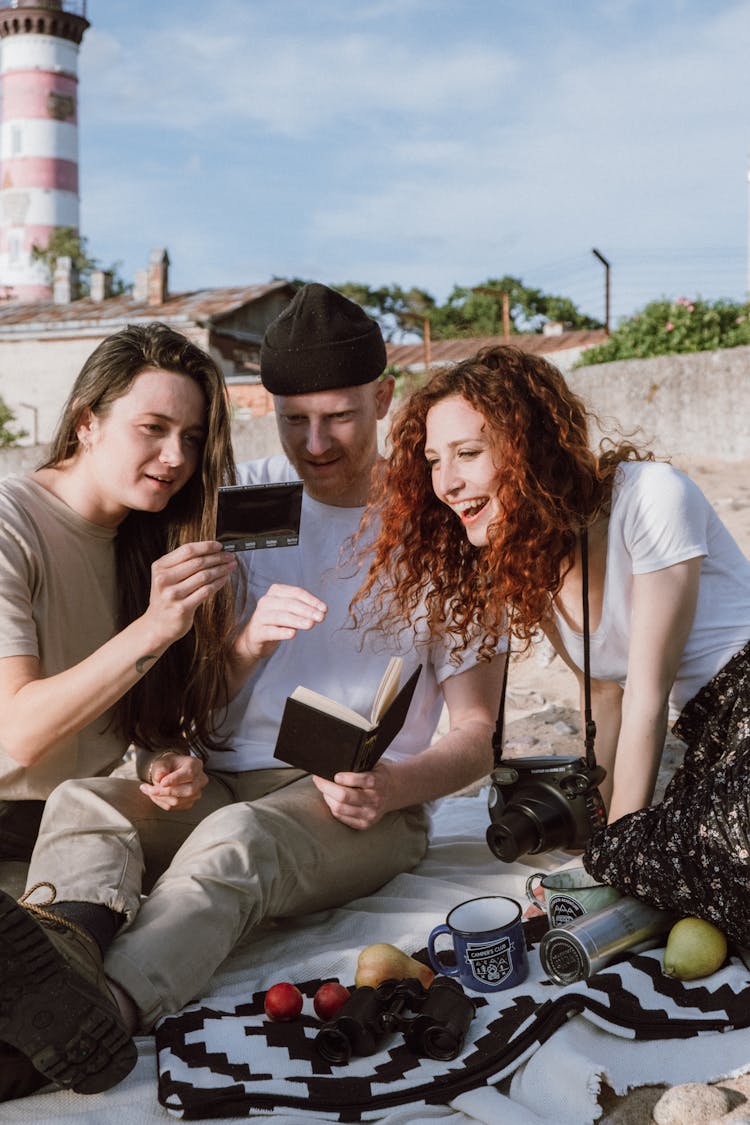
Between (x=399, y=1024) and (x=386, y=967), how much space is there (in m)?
0.22

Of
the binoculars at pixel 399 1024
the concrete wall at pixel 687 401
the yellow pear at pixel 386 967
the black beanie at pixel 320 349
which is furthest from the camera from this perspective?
the concrete wall at pixel 687 401

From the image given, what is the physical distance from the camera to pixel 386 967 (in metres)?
2.83

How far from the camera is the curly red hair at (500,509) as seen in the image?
313cm

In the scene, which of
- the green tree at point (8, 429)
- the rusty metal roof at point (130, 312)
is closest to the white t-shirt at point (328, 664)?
the rusty metal roof at point (130, 312)

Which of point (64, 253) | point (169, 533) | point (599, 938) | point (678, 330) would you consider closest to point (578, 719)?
point (169, 533)

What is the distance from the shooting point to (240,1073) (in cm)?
247

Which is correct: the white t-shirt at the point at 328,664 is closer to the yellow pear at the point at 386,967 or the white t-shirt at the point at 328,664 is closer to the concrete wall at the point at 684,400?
the yellow pear at the point at 386,967

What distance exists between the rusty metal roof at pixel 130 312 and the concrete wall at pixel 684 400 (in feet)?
57.9

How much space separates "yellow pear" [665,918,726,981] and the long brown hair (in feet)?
5.00

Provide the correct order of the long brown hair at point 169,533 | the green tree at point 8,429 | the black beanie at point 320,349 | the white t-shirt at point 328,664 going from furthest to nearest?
1. the green tree at point 8,429
2. the black beanie at point 320,349
3. the white t-shirt at point 328,664
4. the long brown hair at point 169,533

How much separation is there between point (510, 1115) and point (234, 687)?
1.66m

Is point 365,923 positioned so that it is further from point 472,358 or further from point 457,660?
point 472,358

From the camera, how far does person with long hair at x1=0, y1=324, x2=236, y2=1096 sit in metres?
3.01

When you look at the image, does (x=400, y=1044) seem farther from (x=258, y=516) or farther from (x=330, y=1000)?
(x=258, y=516)
